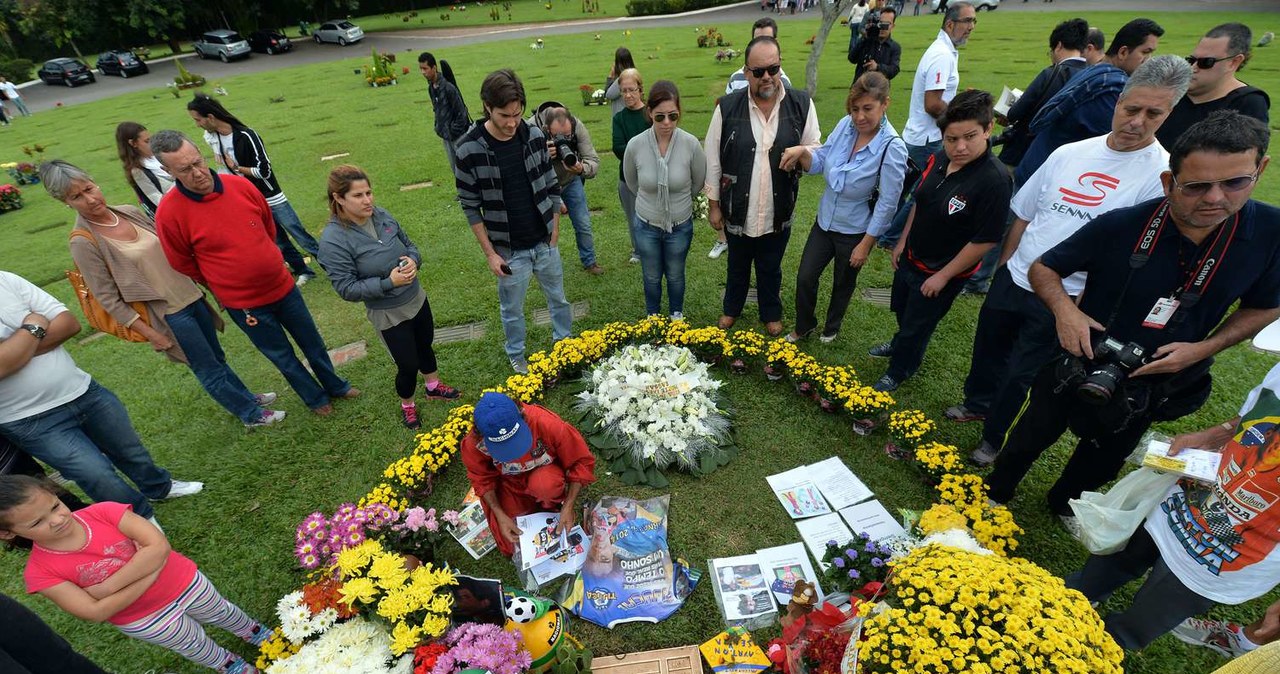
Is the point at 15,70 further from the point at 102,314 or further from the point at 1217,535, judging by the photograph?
the point at 1217,535

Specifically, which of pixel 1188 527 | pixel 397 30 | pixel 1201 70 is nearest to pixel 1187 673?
pixel 1188 527

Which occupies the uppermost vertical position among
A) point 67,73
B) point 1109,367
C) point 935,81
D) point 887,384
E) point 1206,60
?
point 67,73

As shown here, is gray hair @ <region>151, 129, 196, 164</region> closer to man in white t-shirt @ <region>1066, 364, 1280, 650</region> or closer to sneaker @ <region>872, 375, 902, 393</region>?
sneaker @ <region>872, 375, 902, 393</region>

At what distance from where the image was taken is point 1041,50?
1666 cm

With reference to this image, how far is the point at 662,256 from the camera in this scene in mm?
5227

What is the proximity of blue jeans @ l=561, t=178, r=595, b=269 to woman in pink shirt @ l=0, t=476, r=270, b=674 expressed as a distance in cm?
479

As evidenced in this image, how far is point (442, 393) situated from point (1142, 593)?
5035mm

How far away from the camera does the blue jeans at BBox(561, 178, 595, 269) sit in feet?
20.6

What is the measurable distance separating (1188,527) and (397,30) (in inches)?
1797

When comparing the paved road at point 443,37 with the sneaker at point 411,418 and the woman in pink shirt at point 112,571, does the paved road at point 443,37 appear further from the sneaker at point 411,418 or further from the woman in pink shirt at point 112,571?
the woman in pink shirt at point 112,571

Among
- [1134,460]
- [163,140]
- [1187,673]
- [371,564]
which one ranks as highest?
[163,140]

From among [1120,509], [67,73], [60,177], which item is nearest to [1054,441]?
[1120,509]

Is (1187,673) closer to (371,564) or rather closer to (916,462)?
(916,462)

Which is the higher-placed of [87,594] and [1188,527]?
[1188,527]
